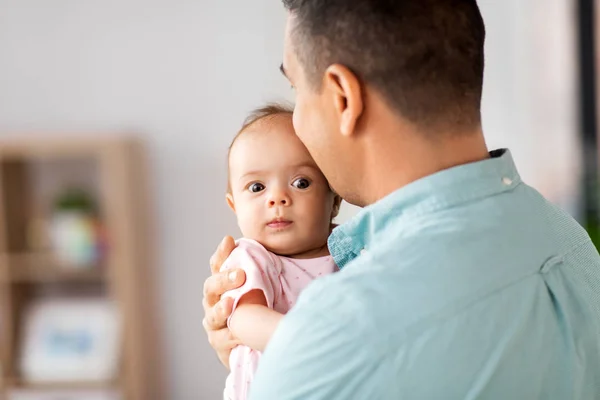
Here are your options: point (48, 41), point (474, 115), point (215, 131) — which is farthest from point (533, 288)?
point (48, 41)

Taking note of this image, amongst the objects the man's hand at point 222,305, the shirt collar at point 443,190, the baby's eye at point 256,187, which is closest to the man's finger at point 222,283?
the man's hand at point 222,305

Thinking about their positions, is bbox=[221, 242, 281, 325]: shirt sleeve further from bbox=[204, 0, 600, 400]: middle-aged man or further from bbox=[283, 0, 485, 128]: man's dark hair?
bbox=[283, 0, 485, 128]: man's dark hair

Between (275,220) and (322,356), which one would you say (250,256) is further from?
(322,356)

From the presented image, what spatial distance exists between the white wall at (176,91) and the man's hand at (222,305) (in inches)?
116

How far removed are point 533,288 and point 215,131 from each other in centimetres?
346

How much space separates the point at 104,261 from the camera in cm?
418

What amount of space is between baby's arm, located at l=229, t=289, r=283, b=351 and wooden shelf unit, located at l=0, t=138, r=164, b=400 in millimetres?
2882

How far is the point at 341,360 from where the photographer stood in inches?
35.2

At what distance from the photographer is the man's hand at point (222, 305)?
4.17 ft

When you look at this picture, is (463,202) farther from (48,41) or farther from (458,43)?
(48,41)

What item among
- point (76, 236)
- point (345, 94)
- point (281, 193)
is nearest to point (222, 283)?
point (281, 193)

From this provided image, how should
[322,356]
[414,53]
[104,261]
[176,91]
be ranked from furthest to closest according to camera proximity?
[176,91] < [104,261] < [414,53] < [322,356]

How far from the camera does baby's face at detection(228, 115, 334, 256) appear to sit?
4.30ft

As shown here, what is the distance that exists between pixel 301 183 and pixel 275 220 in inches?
2.6
